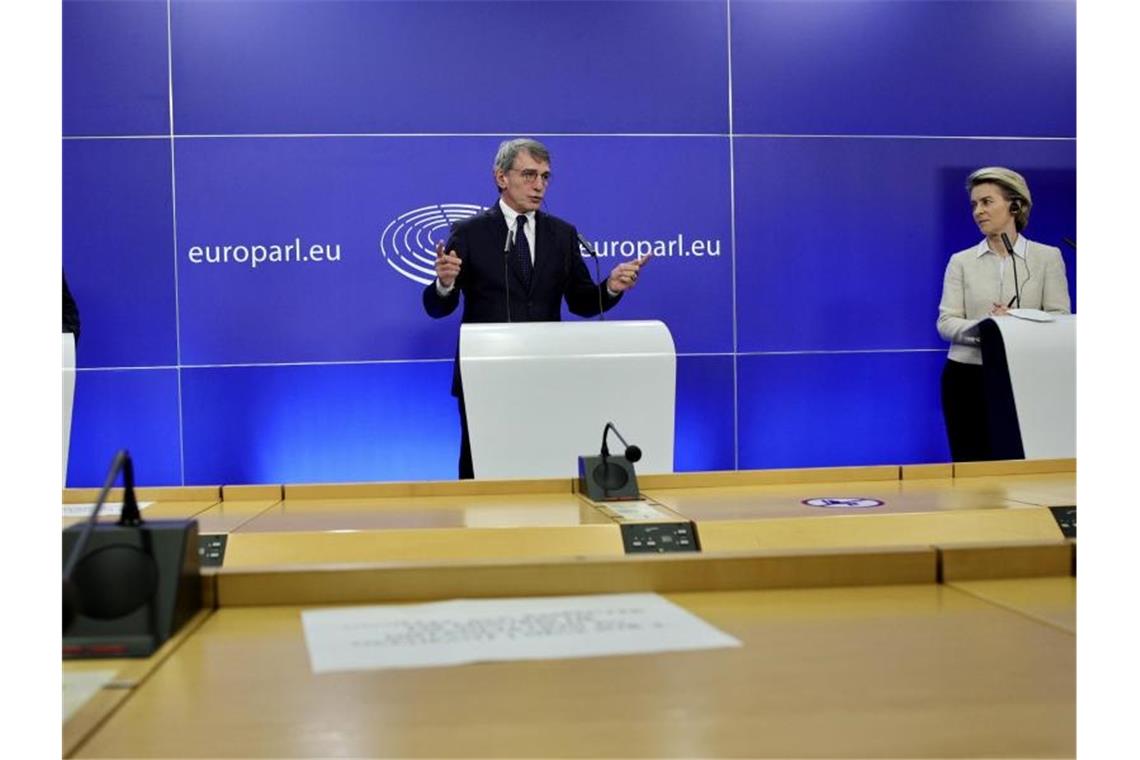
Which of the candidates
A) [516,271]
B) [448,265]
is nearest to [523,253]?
[516,271]

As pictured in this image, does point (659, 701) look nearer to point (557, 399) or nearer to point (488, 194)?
point (557, 399)

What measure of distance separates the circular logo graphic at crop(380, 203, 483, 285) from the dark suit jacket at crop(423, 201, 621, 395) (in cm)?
102

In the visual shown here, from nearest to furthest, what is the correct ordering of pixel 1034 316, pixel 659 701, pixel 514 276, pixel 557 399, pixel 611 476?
pixel 659 701, pixel 611 476, pixel 557 399, pixel 1034 316, pixel 514 276

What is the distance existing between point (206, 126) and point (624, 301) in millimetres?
2067

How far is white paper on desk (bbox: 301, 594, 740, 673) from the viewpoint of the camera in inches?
35.7

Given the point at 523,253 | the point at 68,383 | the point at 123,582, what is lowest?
the point at 123,582

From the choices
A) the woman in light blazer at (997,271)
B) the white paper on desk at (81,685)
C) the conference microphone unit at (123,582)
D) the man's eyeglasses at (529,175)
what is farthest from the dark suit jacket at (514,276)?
the white paper on desk at (81,685)

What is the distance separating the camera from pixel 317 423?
506 cm

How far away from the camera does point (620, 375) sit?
295cm

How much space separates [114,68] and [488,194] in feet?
5.74

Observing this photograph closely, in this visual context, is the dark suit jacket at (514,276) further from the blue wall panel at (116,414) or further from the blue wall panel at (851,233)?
the blue wall panel at (116,414)

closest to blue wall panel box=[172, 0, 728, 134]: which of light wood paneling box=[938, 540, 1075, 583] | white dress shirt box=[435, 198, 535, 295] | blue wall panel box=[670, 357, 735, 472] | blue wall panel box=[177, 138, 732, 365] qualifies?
blue wall panel box=[177, 138, 732, 365]

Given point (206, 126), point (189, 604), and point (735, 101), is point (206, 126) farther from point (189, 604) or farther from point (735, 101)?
point (189, 604)
